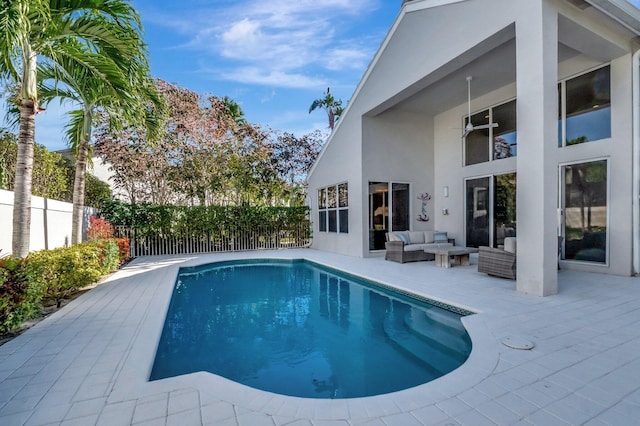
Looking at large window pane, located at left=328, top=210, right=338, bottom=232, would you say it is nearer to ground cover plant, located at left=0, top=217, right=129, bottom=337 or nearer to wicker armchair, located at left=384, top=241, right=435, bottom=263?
wicker armchair, located at left=384, top=241, right=435, bottom=263

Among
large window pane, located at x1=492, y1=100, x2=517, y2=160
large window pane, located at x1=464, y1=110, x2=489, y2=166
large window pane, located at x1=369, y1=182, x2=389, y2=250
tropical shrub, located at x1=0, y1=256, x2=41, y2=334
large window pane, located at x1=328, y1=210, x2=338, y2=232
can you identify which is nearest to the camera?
tropical shrub, located at x1=0, y1=256, x2=41, y2=334

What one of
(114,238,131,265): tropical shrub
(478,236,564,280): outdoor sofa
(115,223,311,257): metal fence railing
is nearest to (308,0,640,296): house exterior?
(478,236,564,280): outdoor sofa

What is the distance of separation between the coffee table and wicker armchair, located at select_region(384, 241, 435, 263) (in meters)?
0.50

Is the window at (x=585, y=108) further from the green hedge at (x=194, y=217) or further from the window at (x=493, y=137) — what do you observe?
the green hedge at (x=194, y=217)

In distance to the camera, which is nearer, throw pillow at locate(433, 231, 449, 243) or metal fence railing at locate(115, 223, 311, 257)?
throw pillow at locate(433, 231, 449, 243)

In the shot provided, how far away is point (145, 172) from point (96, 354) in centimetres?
1173

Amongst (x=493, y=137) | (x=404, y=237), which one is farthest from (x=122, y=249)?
(x=493, y=137)

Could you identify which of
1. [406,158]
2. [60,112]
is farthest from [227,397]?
[406,158]

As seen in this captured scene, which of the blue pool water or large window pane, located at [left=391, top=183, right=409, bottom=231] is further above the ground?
large window pane, located at [left=391, top=183, right=409, bottom=231]

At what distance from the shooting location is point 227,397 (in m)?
2.36

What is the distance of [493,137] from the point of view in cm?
923

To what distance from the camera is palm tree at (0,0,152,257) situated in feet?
14.1

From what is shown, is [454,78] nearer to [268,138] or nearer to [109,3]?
[109,3]

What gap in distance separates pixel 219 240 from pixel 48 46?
8.77m
